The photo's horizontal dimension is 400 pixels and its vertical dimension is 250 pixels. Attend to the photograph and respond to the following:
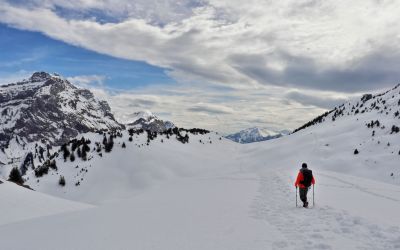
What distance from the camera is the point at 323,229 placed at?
14.9 m

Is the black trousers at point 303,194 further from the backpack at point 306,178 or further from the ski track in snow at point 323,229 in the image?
the ski track in snow at point 323,229

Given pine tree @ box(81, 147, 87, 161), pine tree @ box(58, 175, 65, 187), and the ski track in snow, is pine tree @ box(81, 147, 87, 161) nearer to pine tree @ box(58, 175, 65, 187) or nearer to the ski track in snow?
pine tree @ box(58, 175, 65, 187)

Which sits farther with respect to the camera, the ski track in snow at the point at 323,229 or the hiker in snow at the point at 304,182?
the hiker in snow at the point at 304,182

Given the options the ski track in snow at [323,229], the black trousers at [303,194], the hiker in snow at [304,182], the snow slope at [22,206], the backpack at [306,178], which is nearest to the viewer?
the ski track in snow at [323,229]

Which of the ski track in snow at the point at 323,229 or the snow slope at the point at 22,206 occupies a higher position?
the ski track in snow at the point at 323,229

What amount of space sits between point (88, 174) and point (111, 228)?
84186 mm

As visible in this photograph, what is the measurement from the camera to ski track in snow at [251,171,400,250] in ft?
40.2

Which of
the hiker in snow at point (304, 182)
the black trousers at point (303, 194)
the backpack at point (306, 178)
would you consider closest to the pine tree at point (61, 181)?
the hiker in snow at point (304, 182)

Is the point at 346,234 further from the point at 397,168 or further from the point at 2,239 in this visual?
the point at 397,168

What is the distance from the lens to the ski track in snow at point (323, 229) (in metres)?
12.2

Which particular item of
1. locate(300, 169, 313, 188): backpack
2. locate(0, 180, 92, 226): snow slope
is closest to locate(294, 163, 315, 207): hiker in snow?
locate(300, 169, 313, 188): backpack

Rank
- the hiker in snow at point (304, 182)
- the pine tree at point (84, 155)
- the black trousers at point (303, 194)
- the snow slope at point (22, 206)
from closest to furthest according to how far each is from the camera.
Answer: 1. the snow slope at point (22, 206)
2. the black trousers at point (303, 194)
3. the hiker in snow at point (304, 182)
4. the pine tree at point (84, 155)

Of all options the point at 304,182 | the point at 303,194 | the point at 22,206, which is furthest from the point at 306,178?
the point at 22,206

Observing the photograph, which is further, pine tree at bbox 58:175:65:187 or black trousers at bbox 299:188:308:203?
pine tree at bbox 58:175:65:187
